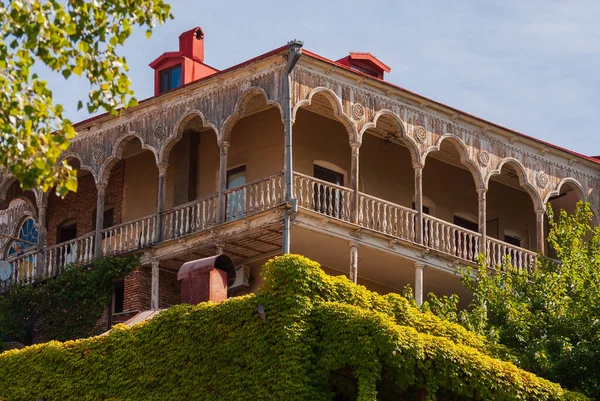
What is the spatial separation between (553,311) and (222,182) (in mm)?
7886

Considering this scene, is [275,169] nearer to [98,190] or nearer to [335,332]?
[98,190]

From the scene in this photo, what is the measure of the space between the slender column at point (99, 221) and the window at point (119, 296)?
904 millimetres

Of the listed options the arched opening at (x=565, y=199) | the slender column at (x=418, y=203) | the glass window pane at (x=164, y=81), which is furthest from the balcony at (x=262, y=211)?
the glass window pane at (x=164, y=81)

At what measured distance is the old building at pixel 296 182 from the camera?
32.8 m

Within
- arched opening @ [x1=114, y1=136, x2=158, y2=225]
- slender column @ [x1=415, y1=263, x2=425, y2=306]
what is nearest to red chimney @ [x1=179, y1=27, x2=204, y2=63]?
arched opening @ [x1=114, y1=136, x2=158, y2=225]

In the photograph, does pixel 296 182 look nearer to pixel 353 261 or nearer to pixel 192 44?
pixel 353 261

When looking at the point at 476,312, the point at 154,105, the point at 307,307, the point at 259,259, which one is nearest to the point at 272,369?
the point at 307,307

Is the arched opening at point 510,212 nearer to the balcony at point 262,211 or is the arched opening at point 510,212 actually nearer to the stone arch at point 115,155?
the balcony at point 262,211

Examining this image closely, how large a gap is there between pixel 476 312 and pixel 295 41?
6.94 meters

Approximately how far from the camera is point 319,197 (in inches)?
1281

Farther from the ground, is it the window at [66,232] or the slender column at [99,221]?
the window at [66,232]

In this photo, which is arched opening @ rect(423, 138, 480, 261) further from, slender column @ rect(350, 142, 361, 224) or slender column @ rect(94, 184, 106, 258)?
slender column @ rect(94, 184, 106, 258)

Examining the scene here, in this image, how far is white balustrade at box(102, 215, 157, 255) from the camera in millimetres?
35062

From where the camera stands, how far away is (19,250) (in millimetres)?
40750
